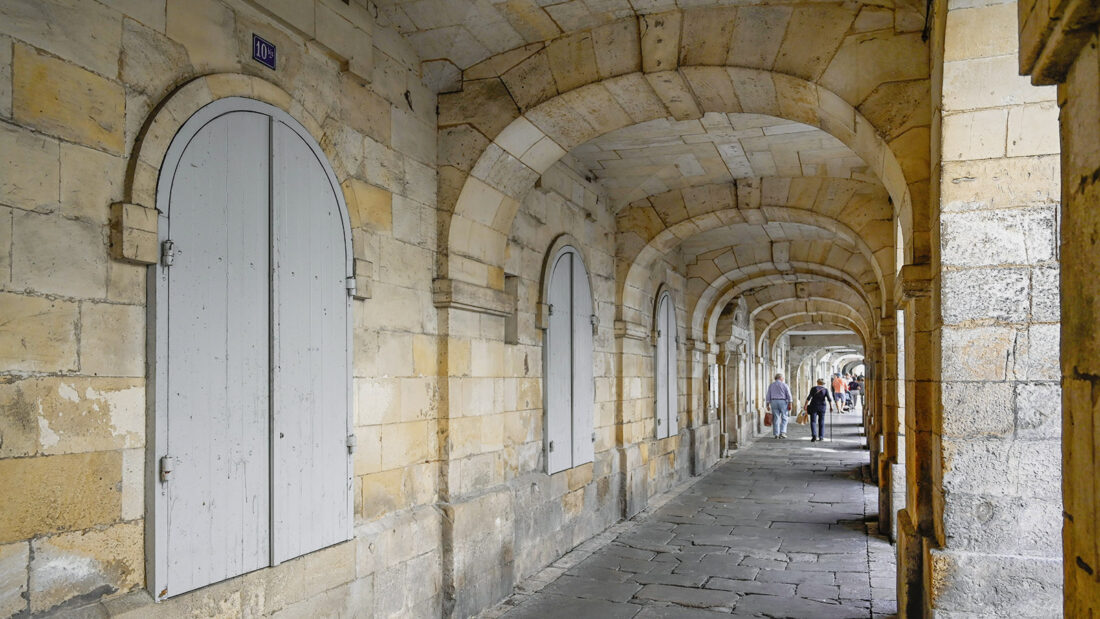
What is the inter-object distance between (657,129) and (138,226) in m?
3.97

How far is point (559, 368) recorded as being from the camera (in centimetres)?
590

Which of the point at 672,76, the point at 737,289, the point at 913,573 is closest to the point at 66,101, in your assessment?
the point at 672,76

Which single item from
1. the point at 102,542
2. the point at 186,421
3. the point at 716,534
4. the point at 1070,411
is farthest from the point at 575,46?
the point at 716,534

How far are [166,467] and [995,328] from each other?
2.89 metres

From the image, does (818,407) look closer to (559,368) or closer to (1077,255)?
(559,368)

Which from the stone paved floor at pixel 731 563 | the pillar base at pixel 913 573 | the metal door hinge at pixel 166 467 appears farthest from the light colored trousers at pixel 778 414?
the metal door hinge at pixel 166 467

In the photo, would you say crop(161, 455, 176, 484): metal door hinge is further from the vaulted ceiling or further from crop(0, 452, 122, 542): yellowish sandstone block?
the vaulted ceiling

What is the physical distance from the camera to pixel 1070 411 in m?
1.32

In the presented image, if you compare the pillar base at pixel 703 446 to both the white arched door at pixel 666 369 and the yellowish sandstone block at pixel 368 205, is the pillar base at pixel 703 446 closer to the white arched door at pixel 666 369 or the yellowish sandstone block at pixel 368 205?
the white arched door at pixel 666 369

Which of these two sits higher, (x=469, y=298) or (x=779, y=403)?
(x=469, y=298)

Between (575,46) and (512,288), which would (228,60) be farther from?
(512,288)

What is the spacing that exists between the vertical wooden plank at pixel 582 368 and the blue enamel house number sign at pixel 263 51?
3.42 metres

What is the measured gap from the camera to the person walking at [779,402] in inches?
646

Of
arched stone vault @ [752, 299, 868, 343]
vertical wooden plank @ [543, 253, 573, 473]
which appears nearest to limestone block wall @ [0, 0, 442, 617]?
vertical wooden plank @ [543, 253, 573, 473]
